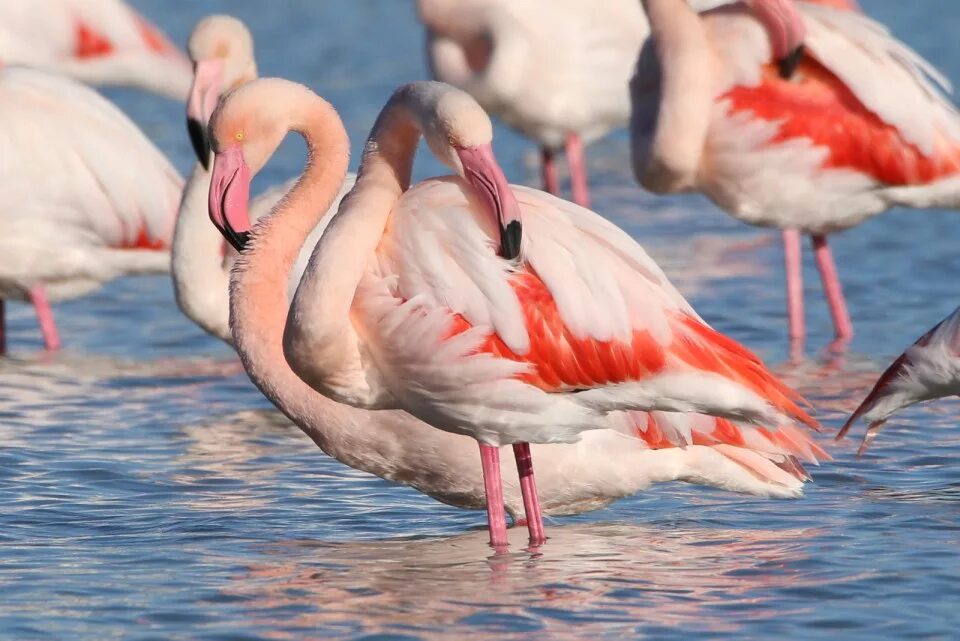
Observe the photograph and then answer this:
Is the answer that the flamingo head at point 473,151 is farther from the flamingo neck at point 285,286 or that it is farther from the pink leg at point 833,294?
the pink leg at point 833,294

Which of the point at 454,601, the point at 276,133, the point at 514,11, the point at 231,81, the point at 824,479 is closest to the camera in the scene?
the point at 454,601

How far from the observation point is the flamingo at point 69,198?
8242mm

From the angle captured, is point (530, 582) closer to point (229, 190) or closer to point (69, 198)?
point (229, 190)

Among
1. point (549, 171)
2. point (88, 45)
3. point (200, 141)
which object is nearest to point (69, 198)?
point (200, 141)

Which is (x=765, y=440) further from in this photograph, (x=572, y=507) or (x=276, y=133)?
(x=276, y=133)

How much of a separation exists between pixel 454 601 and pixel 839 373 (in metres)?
3.26

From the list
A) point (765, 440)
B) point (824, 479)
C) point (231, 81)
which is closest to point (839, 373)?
point (824, 479)

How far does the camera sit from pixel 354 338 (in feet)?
16.9

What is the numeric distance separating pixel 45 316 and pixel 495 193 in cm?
387

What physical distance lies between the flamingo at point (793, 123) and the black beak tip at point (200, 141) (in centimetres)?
184

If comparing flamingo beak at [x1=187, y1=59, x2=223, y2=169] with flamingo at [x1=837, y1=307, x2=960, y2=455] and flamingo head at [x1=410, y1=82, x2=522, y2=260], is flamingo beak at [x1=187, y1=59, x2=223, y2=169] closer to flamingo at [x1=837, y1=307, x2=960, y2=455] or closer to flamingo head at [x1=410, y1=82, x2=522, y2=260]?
flamingo head at [x1=410, y1=82, x2=522, y2=260]

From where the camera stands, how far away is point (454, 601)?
16.4 feet

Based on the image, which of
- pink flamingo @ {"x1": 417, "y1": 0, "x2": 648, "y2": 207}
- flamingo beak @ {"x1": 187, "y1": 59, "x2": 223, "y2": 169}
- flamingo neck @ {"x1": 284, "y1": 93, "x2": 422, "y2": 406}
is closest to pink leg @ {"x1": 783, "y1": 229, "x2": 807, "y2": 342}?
pink flamingo @ {"x1": 417, "y1": 0, "x2": 648, "y2": 207}

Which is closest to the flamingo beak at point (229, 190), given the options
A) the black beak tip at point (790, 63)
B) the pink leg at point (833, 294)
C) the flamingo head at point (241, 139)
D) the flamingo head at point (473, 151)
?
the flamingo head at point (241, 139)
